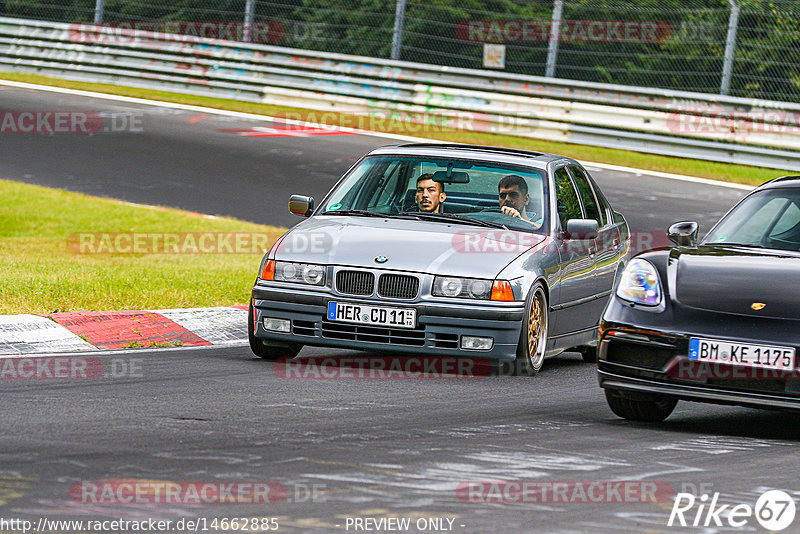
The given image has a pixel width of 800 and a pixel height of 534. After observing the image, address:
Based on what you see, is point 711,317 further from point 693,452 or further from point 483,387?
point 483,387

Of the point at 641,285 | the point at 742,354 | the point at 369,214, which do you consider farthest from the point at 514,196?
the point at 742,354

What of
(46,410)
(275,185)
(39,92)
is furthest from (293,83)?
(46,410)

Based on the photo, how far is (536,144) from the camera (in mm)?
23125

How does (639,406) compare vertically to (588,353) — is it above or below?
above

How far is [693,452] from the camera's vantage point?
664cm

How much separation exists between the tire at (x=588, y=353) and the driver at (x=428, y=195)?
162 centimetres

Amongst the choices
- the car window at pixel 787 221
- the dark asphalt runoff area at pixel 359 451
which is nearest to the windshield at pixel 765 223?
the car window at pixel 787 221

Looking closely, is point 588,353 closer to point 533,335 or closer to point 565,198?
point 565,198

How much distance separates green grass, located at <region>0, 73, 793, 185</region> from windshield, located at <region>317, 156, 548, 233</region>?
11.9m

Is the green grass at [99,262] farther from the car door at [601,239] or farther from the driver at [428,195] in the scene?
the car door at [601,239]

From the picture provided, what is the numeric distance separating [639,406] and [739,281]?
0.86 m

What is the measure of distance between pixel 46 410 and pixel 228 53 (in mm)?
19573

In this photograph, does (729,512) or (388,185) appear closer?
(729,512)

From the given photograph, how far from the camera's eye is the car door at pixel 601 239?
10547 millimetres
